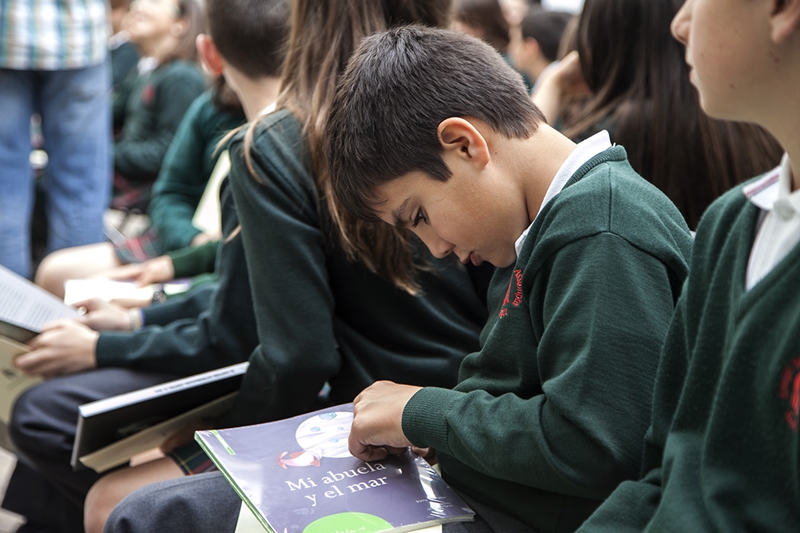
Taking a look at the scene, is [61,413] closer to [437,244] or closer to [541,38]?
[437,244]

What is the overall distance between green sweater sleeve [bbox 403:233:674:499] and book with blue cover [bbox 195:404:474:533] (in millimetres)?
116

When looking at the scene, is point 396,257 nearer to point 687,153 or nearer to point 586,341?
point 586,341

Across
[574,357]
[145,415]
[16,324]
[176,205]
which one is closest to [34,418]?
[16,324]

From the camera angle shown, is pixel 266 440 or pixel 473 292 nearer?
pixel 266 440

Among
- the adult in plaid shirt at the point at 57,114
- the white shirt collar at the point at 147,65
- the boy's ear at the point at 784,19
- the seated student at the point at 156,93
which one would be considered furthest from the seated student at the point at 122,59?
the boy's ear at the point at 784,19

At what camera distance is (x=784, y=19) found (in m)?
0.59

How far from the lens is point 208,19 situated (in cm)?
158

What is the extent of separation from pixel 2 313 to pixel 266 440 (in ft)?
2.61

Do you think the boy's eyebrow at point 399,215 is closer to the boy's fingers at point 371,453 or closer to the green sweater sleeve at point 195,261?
Result: the boy's fingers at point 371,453

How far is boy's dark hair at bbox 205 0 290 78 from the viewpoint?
1523 mm

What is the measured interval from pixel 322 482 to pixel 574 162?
472mm

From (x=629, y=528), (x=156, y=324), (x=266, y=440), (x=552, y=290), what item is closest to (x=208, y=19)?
(x=156, y=324)

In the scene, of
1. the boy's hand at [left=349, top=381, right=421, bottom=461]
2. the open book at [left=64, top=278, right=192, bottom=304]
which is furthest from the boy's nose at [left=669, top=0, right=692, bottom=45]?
the open book at [left=64, top=278, right=192, bottom=304]

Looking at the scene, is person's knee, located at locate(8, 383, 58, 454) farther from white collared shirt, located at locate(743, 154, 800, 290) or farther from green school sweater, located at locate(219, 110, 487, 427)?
white collared shirt, located at locate(743, 154, 800, 290)
